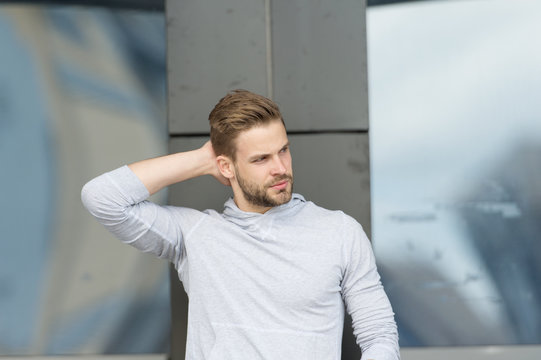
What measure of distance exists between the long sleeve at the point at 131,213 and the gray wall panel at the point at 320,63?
33.3 inches

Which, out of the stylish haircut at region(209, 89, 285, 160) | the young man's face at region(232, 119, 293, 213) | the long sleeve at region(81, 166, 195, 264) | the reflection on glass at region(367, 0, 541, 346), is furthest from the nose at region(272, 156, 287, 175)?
the reflection on glass at region(367, 0, 541, 346)

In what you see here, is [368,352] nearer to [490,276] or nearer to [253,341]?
[253,341]

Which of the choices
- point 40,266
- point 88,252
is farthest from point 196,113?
point 40,266

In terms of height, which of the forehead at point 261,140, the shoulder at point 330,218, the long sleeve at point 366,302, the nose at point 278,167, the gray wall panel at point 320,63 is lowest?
the long sleeve at point 366,302

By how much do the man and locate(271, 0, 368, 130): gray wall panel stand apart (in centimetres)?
63

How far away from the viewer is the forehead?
1.84 meters

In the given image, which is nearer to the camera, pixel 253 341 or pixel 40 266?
pixel 253 341

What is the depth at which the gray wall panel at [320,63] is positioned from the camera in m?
2.49

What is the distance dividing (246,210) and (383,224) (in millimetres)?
1665

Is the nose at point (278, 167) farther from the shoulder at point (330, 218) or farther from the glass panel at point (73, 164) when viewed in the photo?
the glass panel at point (73, 164)

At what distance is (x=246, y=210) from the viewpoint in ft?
6.48

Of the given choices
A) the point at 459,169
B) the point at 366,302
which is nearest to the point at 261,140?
the point at 366,302

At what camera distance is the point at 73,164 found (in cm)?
360

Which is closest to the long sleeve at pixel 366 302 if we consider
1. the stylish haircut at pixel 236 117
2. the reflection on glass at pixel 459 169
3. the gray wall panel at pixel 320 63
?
the stylish haircut at pixel 236 117
